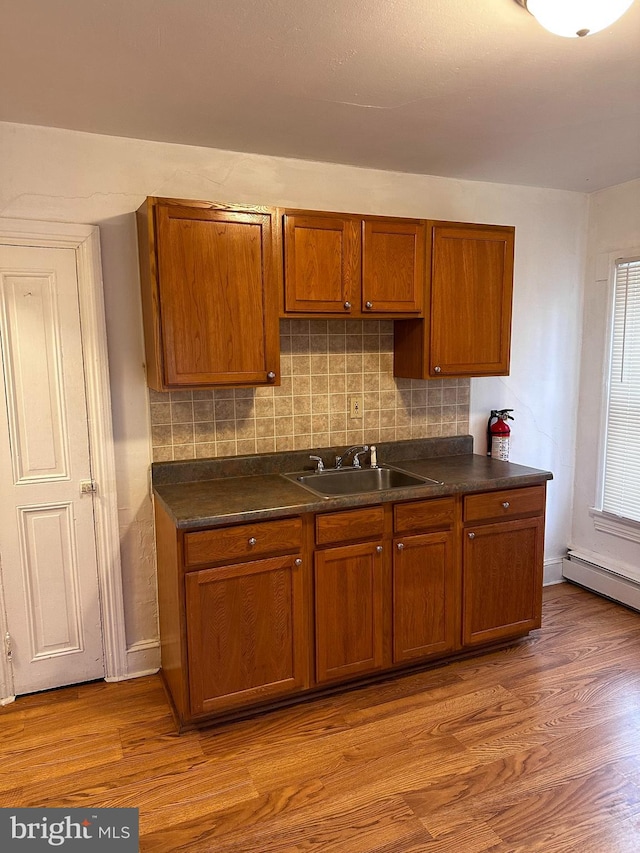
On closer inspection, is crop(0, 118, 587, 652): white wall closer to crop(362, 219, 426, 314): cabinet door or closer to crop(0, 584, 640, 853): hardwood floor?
crop(362, 219, 426, 314): cabinet door

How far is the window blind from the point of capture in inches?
132

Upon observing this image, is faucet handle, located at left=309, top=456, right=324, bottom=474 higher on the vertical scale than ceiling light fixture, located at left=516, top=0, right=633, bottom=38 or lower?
lower

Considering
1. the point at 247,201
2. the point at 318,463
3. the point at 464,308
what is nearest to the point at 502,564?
the point at 318,463

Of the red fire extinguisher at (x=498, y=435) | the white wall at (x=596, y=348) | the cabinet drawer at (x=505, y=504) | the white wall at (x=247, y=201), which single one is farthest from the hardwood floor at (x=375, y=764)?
the red fire extinguisher at (x=498, y=435)

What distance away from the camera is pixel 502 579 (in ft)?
9.37

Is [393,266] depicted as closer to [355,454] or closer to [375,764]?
[355,454]

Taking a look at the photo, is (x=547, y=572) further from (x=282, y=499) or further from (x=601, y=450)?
(x=282, y=499)

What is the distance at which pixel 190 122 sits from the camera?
2.34 m

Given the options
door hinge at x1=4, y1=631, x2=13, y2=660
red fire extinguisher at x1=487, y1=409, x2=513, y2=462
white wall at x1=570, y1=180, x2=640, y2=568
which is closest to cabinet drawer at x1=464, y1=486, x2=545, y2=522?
red fire extinguisher at x1=487, y1=409, x2=513, y2=462

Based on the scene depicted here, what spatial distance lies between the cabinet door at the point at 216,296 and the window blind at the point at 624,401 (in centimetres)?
217

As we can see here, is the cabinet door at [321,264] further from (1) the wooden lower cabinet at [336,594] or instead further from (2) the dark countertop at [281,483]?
(1) the wooden lower cabinet at [336,594]

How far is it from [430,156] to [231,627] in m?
2.35

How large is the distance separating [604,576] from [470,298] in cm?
193

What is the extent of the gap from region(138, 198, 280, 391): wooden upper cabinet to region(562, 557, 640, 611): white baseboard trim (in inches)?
96.0
